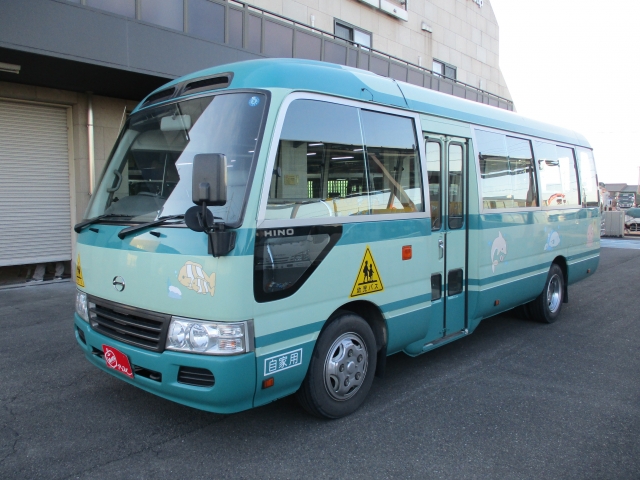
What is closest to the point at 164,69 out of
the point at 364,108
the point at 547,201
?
the point at 364,108

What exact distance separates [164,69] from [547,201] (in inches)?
269

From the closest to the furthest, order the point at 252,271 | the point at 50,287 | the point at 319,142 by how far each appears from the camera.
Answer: the point at 252,271 < the point at 319,142 < the point at 50,287

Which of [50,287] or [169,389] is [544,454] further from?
[50,287]

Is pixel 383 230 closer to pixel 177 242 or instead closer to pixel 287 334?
pixel 287 334

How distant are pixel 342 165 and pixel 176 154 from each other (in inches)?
50.7

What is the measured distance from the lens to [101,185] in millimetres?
4504

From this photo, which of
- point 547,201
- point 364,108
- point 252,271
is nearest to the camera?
point 252,271

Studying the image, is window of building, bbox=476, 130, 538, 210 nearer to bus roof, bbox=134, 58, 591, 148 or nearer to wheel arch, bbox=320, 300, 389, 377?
bus roof, bbox=134, 58, 591, 148

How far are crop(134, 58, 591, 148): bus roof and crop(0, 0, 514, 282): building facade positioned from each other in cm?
471

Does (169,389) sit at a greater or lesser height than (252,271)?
lesser

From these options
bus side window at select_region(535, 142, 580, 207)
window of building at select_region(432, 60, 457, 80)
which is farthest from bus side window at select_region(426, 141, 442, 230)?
window of building at select_region(432, 60, 457, 80)

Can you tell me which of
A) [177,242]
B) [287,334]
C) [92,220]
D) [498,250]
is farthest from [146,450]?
[498,250]

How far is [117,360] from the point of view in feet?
12.6

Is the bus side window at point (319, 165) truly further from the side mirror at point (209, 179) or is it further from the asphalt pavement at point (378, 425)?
the asphalt pavement at point (378, 425)
